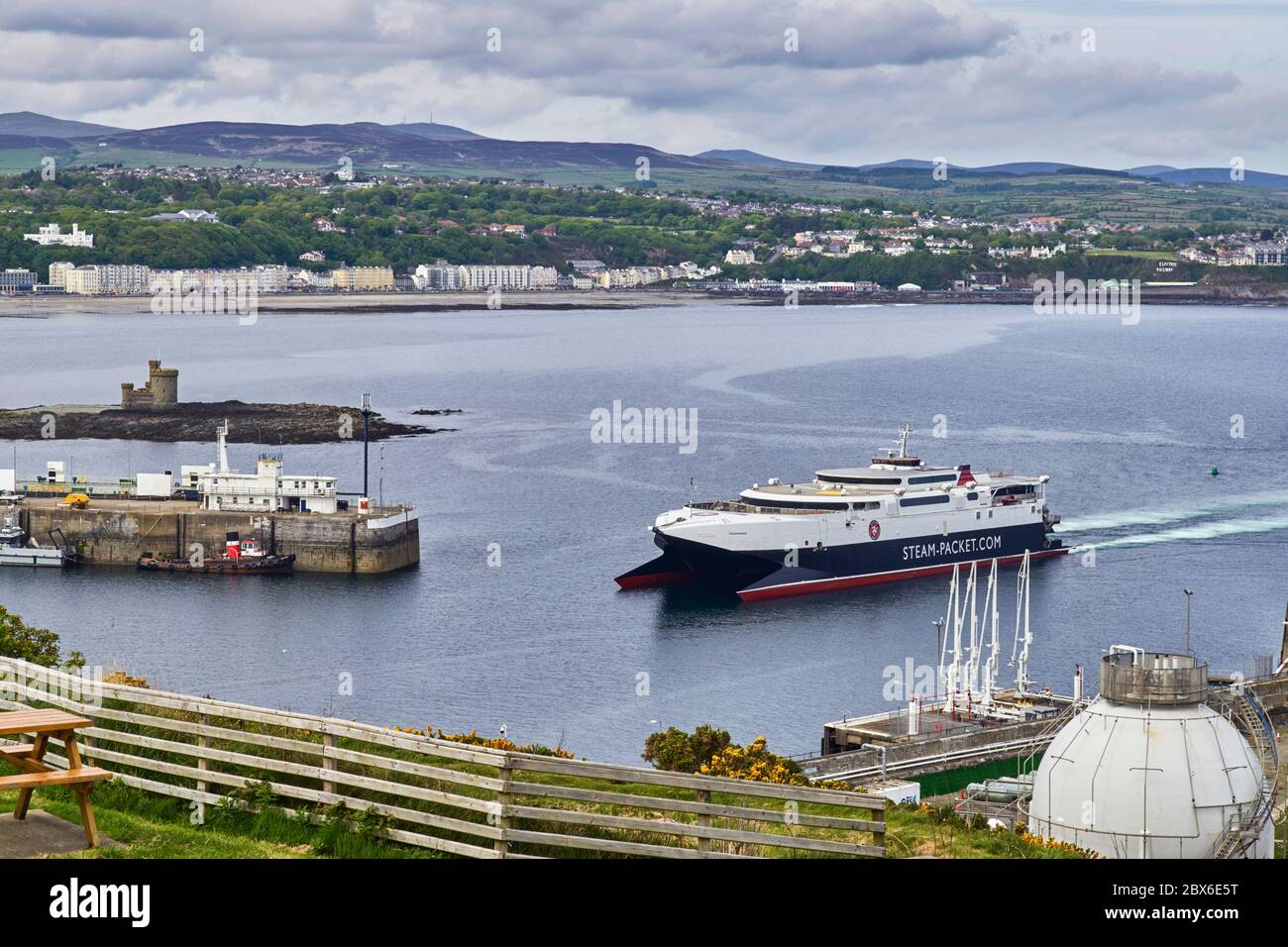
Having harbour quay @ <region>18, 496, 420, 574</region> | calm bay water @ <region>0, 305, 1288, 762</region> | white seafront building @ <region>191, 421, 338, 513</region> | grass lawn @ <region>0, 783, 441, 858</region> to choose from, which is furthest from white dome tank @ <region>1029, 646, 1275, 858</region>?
white seafront building @ <region>191, 421, 338, 513</region>

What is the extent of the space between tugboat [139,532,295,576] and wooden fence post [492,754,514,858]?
175 feet

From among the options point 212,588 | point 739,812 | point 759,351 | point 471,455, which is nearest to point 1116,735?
point 739,812

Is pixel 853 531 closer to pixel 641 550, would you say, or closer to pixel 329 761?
pixel 641 550

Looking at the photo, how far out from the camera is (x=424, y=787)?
11.0 meters

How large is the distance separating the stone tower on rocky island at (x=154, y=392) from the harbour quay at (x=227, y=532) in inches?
1634

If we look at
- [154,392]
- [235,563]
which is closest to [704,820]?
[235,563]

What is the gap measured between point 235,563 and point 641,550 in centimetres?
1398

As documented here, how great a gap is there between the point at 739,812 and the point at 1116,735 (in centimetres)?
1045

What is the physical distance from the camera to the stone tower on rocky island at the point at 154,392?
107 meters

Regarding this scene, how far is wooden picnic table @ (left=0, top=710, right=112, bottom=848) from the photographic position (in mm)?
9500

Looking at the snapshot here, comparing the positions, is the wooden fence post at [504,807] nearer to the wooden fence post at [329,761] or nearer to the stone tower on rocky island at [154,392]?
the wooden fence post at [329,761]

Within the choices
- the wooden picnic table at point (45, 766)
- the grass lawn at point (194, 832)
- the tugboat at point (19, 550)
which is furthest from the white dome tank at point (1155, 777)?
the tugboat at point (19, 550)

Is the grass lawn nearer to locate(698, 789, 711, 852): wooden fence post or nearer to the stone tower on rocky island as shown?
locate(698, 789, 711, 852): wooden fence post
